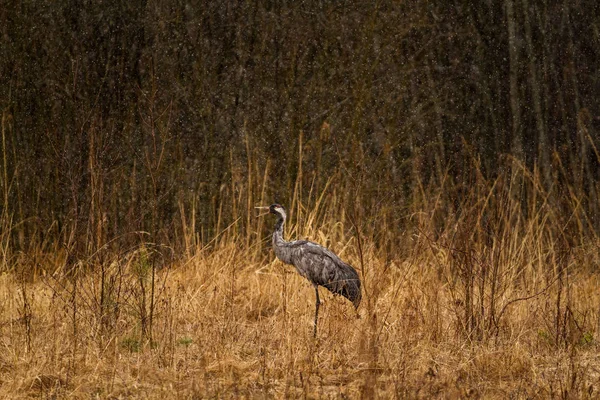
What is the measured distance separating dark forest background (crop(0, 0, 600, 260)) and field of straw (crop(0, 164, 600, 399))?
87 centimetres

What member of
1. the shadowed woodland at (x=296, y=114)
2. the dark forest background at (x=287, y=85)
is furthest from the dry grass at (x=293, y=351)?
the dark forest background at (x=287, y=85)

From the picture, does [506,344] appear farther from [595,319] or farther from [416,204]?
[416,204]

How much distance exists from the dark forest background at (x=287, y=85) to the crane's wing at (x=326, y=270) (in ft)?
5.85

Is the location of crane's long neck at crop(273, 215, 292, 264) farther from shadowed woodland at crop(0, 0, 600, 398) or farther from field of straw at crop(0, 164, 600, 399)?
shadowed woodland at crop(0, 0, 600, 398)

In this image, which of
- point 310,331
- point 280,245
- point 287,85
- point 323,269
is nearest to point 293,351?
point 310,331

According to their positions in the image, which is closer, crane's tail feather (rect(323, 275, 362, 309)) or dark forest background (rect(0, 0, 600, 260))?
crane's tail feather (rect(323, 275, 362, 309))

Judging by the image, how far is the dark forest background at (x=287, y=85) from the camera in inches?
311

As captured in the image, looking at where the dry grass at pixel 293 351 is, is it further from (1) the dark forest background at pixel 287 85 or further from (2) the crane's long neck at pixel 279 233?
(1) the dark forest background at pixel 287 85

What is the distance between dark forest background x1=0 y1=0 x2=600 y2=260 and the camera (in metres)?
7.91

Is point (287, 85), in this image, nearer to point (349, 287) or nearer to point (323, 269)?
point (323, 269)

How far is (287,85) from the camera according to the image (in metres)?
8.02

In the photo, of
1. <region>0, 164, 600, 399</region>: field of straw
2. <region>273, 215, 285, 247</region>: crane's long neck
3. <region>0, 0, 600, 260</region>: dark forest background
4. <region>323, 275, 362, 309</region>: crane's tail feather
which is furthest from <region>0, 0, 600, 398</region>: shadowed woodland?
<region>323, 275, 362, 309</region>: crane's tail feather

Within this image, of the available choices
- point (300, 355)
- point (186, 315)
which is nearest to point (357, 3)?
point (186, 315)

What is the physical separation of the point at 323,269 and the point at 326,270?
24 mm
